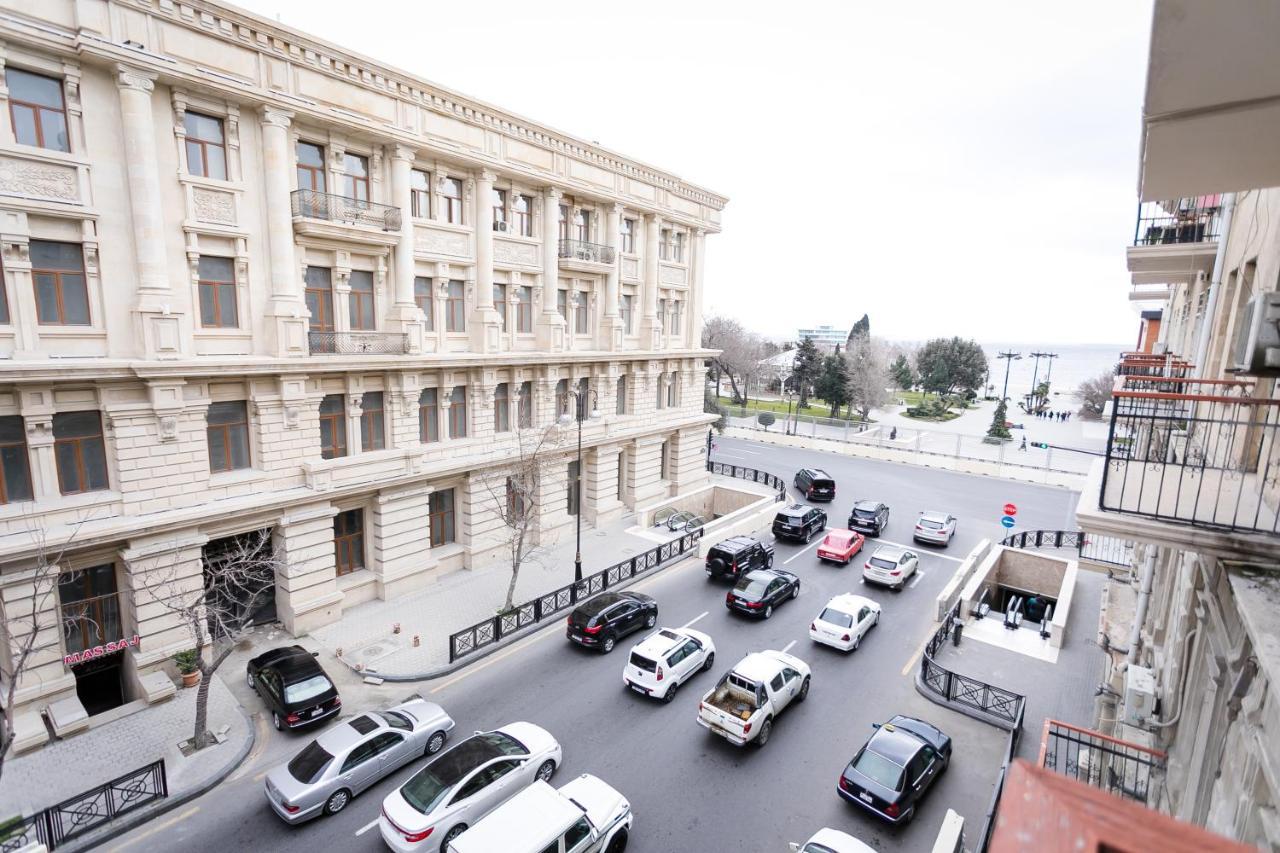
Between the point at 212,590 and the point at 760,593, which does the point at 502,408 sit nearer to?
the point at 212,590

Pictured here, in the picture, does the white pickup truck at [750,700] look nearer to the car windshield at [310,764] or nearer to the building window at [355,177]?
the car windshield at [310,764]

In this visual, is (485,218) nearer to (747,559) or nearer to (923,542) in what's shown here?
(747,559)

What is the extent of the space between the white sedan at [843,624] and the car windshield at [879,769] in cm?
589

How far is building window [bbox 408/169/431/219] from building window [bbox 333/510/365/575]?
409 inches

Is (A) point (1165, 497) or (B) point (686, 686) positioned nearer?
(A) point (1165, 497)

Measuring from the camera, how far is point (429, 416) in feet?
76.6

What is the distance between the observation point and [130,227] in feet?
51.9

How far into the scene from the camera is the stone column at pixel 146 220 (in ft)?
50.1

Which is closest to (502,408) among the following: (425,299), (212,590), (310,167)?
(425,299)

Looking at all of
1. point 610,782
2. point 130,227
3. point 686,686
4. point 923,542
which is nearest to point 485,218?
point 130,227

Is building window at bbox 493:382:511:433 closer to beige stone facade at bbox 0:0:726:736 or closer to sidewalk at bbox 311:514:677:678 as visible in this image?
beige stone facade at bbox 0:0:726:736

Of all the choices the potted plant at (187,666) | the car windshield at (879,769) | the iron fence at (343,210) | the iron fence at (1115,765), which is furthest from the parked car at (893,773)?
the iron fence at (343,210)

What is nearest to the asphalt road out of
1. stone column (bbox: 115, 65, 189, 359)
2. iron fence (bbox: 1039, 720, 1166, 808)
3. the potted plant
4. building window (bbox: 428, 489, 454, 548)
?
the potted plant

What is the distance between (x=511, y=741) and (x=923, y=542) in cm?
2214
